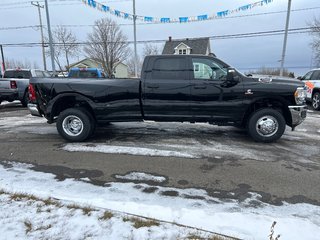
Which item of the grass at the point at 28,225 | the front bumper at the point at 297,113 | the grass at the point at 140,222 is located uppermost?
the front bumper at the point at 297,113

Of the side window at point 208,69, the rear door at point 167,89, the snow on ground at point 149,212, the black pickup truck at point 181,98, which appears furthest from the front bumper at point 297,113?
the snow on ground at point 149,212

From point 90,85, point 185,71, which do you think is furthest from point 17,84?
point 185,71

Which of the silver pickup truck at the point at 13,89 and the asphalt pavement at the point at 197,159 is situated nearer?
the asphalt pavement at the point at 197,159

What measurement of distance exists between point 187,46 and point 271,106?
3342 cm

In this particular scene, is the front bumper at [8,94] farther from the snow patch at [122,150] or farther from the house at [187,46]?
the house at [187,46]

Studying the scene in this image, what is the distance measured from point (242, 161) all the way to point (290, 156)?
1.09 meters

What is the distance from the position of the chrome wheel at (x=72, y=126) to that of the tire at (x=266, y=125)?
154 inches

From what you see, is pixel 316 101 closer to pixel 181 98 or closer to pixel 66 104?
pixel 181 98

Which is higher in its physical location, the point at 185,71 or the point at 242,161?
the point at 185,71

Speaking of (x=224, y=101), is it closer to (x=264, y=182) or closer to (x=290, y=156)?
(x=290, y=156)

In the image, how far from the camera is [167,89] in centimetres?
562

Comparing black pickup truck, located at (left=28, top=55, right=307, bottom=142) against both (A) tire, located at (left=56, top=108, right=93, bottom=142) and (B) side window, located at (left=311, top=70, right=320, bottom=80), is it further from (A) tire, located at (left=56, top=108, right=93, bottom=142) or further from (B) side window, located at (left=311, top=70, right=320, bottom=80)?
(B) side window, located at (left=311, top=70, right=320, bottom=80)

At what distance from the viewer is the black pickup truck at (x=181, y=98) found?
5516mm

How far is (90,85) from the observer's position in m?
5.65
